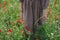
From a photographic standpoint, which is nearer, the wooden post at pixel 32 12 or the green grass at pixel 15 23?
the wooden post at pixel 32 12

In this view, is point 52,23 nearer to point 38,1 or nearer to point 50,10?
point 50,10

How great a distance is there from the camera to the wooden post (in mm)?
3076

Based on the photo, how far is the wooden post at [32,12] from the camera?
3.08 meters

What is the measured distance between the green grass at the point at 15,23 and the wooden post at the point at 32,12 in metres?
0.15

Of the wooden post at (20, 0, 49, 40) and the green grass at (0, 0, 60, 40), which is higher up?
the wooden post at (20, 0, 49, 40)

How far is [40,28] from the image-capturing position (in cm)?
329

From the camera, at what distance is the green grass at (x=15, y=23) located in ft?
11.8

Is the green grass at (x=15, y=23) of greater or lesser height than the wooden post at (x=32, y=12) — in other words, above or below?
below

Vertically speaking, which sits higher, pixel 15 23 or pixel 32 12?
pixel 32 12

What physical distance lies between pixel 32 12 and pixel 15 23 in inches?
46.8

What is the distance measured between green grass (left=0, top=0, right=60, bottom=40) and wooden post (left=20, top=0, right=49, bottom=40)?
0.50ft

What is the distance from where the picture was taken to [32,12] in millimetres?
3129

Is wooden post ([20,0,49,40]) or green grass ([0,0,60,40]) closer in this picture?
wooden post ([20,0,49,40])

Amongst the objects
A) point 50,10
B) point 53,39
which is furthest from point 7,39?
point 50,10
